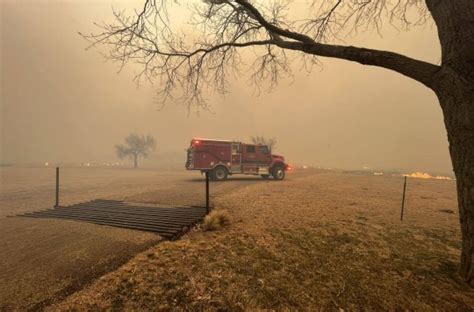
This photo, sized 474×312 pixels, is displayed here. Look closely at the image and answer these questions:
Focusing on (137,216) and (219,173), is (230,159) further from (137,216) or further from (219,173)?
(137,216)

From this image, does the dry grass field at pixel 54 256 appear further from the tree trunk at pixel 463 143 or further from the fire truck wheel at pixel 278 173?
the fire truck wheel at pixel 278 173

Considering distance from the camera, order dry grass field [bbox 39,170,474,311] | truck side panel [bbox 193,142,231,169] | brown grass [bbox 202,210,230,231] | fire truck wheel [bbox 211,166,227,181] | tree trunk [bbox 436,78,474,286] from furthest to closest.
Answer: fire truck wheel [bbox 211,166,227,181] < truck side panel [bbox 193,142,231,169] < brown grass [bbox 202,210,230,231] < tree trunk [bbox 436,78,474,286] < dry grass field [bbox 39,170,474,311]

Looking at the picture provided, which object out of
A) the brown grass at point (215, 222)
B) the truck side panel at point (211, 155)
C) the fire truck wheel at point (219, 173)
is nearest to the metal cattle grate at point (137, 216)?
the brown grass at point (215, 222)

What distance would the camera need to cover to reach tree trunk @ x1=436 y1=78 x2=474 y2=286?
3.57m

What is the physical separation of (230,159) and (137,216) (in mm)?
13337

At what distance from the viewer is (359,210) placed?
31.2 feet

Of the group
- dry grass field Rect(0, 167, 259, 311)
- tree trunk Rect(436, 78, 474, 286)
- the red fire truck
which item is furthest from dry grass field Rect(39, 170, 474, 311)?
the red fire truck

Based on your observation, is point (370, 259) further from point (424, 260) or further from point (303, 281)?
point (303, 281)

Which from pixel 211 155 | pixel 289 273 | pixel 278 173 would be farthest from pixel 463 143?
pixel 278 173

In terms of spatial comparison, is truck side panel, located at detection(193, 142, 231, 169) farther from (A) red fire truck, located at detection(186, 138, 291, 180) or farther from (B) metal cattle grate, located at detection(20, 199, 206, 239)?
(B) metal cattle grate, located at detection(20, 199, 206, 239)

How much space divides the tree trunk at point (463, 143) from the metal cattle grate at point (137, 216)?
525 cm

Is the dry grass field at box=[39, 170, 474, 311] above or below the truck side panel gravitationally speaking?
below

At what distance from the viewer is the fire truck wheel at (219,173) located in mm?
19922

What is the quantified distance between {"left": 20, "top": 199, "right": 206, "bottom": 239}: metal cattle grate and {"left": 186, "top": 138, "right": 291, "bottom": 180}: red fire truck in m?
10.4
